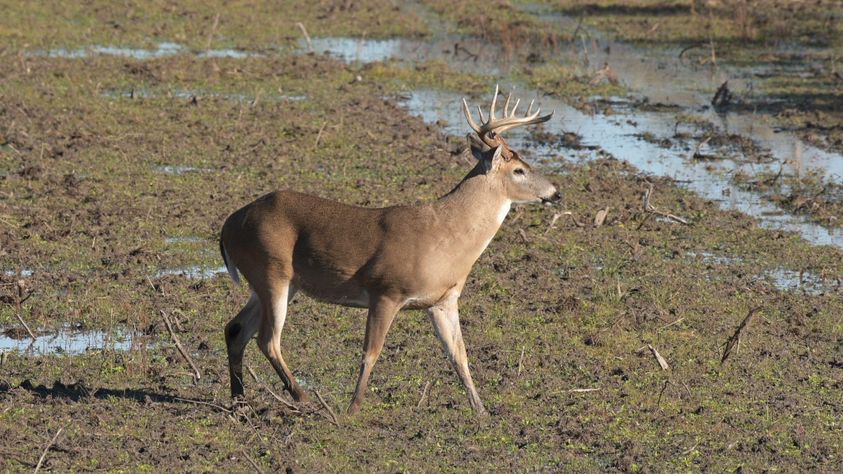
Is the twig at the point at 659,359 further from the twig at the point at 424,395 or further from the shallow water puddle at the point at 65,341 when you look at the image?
the shallow water puddle at the point at 65,341

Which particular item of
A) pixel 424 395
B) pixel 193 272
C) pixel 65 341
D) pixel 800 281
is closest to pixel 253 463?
pixel 424 395

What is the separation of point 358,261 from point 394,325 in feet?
6.52

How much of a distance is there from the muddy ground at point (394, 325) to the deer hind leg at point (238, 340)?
0.51 ft

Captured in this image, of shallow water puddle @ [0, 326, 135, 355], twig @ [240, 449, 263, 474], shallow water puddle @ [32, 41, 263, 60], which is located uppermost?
twig @ [240, 449, 263, 474]

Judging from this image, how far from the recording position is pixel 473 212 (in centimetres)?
875

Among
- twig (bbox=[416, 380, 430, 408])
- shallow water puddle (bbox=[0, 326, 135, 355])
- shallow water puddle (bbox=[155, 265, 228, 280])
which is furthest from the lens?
shallow water puddle (bbox=[155, 265, 228, 280])

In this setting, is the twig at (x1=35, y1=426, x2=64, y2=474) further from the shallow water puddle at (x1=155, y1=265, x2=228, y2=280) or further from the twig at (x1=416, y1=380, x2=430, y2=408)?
the shallow water puddle at (x1=155, y1=265, x2=228, y2=280)

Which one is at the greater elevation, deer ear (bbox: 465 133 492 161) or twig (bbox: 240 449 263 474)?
deer ear (bbox: 465 133 492 161)

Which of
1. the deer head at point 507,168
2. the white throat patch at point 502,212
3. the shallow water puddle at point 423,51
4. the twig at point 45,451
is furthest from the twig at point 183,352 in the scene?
the shallow water puddle at point 423,51

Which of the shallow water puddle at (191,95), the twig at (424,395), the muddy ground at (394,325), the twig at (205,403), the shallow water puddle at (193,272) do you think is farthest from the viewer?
the shallow water puddle at (191,95)

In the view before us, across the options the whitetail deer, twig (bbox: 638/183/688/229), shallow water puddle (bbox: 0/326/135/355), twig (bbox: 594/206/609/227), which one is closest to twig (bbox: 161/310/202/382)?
the whitetail deer

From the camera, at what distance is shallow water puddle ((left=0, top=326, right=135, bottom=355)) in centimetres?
961

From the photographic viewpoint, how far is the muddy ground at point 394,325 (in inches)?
313

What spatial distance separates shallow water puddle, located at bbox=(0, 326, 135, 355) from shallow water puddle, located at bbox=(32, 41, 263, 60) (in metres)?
13.3
